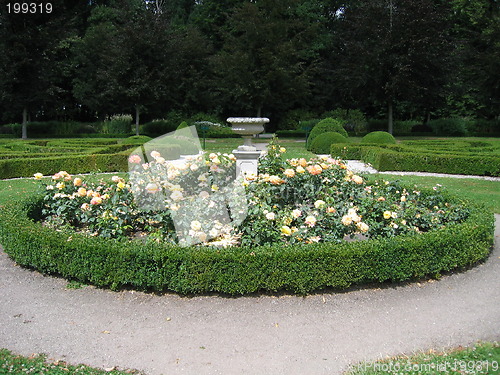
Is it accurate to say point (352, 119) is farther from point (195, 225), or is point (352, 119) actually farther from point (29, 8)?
point (195, 225)

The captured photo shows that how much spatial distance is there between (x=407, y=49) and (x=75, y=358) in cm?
2589

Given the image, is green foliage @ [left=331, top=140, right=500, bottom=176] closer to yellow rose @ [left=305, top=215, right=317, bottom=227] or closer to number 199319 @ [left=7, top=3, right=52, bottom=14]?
yellow rose @ [left=305, top=215, right=317, bottom=227]

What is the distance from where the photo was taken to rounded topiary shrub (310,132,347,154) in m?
17.6

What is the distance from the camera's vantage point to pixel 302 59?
3222cm

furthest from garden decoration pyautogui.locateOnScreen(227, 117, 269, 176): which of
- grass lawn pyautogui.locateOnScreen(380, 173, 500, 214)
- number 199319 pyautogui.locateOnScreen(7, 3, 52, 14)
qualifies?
number 199319 pyautogui.locateOnScreen(7, 3, 52, 14)

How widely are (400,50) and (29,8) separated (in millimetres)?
20663

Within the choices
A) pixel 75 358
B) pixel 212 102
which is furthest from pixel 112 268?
pixel 212 102

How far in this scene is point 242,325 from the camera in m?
3.95

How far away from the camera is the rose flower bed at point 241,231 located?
14.5 ft

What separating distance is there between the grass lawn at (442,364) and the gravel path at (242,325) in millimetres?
141

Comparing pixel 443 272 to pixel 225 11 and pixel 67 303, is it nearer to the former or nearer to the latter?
pixel 67 303

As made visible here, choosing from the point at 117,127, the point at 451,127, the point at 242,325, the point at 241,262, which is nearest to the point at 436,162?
the point at 241,262

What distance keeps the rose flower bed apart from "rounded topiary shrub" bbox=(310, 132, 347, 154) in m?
10.9

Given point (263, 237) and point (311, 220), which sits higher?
point (311, 220)
